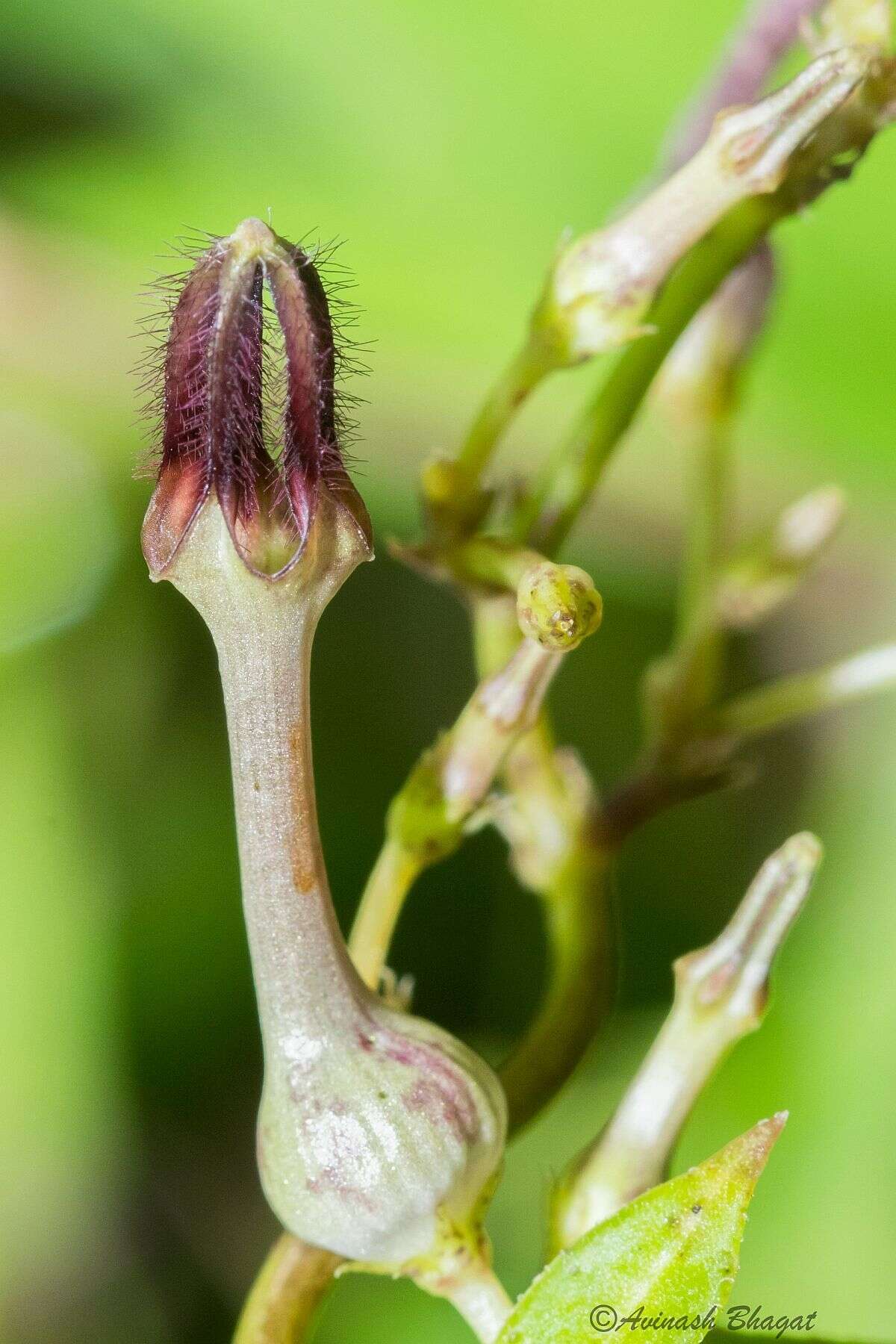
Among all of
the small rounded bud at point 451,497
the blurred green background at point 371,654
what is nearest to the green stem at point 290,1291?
the blurred green background at point 371,654

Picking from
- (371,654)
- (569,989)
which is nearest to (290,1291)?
(569,989)

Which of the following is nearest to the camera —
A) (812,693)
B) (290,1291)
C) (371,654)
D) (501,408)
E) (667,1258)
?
(667,1258)

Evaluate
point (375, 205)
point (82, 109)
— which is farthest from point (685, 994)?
point (82, 109)

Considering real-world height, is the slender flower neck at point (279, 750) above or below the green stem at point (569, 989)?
above

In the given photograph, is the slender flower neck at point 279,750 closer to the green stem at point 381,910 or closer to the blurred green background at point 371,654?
the green stem at point 381,910

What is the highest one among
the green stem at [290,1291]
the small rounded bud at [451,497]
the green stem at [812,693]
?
the small rounded bud at [451,497]

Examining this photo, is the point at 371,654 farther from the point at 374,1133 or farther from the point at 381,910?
the point at 374,1133

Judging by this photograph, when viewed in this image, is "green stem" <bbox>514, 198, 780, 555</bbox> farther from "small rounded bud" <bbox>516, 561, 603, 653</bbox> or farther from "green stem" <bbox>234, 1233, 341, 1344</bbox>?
"green stem" <bbox>234, 1233, 341, 1344</bbox>

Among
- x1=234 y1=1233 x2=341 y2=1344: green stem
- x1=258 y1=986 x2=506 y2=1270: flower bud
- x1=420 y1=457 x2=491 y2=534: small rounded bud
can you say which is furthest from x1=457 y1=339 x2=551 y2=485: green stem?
x1=234 y1=1233 x2=341 y2=1344: green stem
